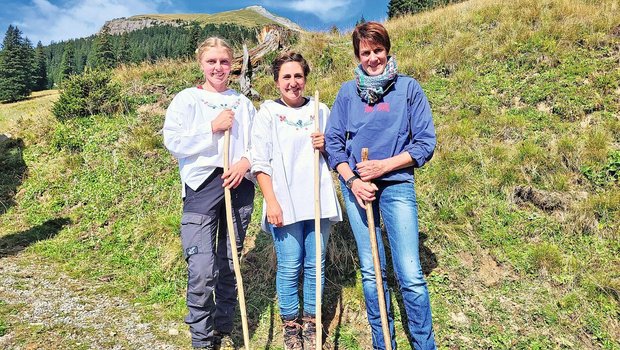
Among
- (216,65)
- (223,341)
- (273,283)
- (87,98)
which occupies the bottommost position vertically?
(223,341)

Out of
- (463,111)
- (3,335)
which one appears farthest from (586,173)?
(3,335)

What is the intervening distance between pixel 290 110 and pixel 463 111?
4854 millimetres

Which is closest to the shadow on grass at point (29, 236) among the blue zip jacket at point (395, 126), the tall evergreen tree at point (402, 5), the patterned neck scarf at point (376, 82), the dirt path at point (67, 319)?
the dirt path at point (67, 319)

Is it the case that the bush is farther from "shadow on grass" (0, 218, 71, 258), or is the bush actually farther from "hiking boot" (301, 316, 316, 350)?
"hiking boot" (301, 316, 316, 350)

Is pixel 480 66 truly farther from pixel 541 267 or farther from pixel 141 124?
pixel 141 124

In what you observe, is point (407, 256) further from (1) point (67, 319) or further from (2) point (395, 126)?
(1) point (67, 319)

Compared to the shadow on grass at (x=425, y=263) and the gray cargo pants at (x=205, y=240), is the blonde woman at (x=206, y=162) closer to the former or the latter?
the gray cargo pants at (x=205, y=240)

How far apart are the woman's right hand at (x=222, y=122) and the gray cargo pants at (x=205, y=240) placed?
374 millimetres

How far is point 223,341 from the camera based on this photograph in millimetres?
3471

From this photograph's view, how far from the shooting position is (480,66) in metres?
8.25

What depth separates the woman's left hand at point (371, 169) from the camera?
2.83 m

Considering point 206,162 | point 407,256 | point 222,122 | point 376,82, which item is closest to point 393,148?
point 376,82

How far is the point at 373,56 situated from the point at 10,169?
8.49 meters

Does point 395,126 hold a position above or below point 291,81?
below
